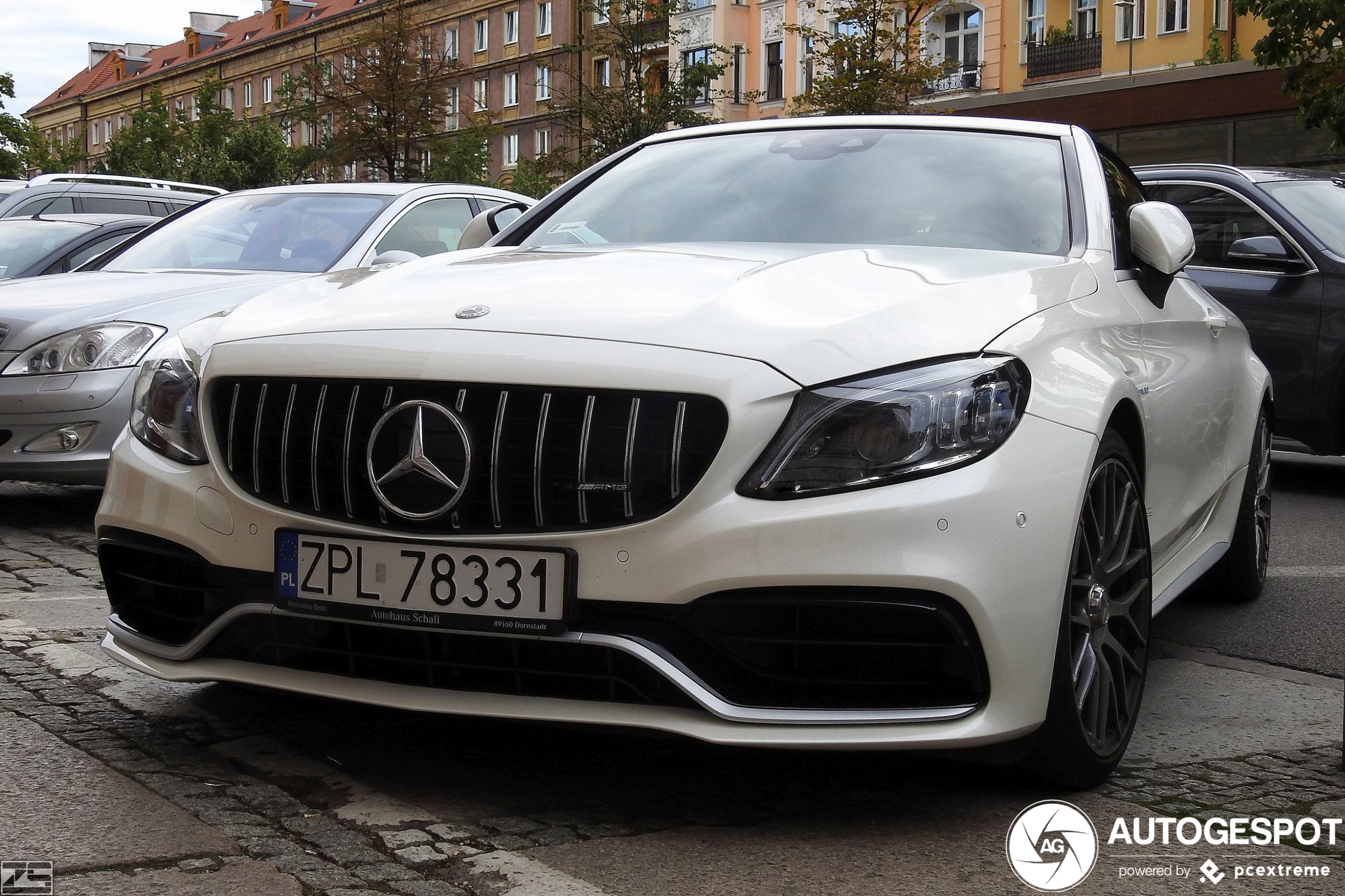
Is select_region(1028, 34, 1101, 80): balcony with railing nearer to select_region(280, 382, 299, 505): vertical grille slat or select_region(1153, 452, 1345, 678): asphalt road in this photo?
select_region(1153, 452, 1345, 678): asphalt road

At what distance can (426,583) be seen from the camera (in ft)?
9.77

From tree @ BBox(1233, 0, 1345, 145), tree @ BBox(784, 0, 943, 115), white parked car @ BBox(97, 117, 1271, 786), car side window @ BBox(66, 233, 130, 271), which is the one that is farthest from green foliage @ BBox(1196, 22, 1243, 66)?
white parked car @ BBox(97, 117, 1271, 786)

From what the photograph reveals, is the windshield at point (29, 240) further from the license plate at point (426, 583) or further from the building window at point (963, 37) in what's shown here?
the building window at point (963, 37)

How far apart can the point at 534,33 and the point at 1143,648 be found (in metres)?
64.8

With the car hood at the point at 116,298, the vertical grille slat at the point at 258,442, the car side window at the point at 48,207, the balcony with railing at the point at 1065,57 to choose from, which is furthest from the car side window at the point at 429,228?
the balcony with railing at the point at 1065,57

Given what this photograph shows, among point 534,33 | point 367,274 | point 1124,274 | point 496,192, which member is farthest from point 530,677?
point 534,33

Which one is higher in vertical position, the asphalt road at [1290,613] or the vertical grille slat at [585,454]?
the vertical grille slat at [585,454]

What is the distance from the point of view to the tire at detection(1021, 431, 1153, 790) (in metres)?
3.09

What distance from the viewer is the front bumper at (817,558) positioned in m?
2.80

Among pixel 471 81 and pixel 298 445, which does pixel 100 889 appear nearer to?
pixel 298 445

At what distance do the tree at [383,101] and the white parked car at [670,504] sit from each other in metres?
37.2

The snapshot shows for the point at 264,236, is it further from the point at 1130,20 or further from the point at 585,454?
the point at 1130,20

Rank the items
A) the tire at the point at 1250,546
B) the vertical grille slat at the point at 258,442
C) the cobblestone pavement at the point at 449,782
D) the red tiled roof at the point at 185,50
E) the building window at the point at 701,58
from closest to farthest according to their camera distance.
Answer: the cobblestone pavement at the point at 449,782
the vertical grille slat at the point at 258,442
the tire at the point at 1250,546
the building window at the point at 701,58
the red tiled roof at the point at 185,50

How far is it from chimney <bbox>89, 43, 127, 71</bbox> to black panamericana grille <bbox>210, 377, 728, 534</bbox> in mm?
114822
